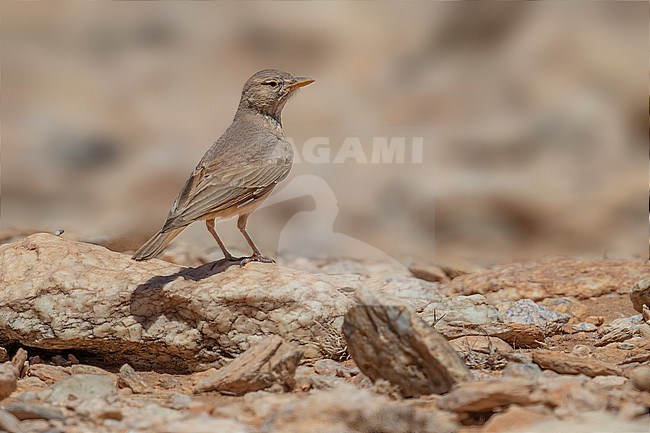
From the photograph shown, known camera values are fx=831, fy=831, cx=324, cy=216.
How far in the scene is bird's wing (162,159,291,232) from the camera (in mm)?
4531

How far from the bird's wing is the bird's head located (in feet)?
2.11

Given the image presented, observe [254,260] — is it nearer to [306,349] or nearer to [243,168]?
[243,168]

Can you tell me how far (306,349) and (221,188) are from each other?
43.2 inches

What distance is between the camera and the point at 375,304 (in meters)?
3.40

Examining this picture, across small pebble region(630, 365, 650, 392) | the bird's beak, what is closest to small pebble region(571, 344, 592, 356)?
small pebble region(630, 365, 650, 392)

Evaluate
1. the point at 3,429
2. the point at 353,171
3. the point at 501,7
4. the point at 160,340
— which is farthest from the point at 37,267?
the point at 501,7

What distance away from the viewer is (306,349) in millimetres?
4219

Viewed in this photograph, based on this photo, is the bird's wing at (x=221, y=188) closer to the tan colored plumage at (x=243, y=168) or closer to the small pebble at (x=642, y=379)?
the tan colored plumage at (x=243, y=168)

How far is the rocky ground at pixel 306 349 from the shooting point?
9.76 ft

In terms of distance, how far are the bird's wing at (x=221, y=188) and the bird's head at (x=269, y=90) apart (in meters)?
0.64
